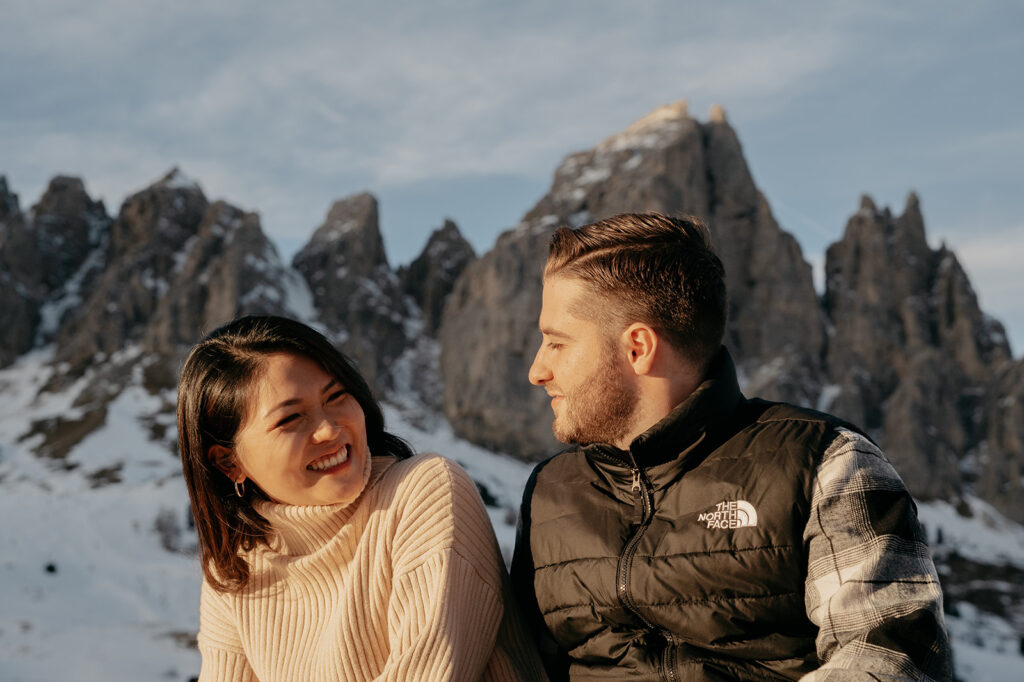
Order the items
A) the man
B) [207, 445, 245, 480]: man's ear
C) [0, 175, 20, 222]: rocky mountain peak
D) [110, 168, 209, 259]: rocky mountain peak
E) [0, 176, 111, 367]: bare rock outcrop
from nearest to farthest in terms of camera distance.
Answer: the man, [207, 445, 245, 480]: man's ear, [110, 168, 209, 259]: rocky mountain peak, [0, 176, 111, 367]: bare rock outcrop, [0, 175, 20, 222]: rocky mountain peak

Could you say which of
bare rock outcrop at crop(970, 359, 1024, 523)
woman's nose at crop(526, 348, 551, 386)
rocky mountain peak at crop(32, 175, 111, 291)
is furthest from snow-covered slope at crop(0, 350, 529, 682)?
bare rock outcrop at crop(970, 359, 1024, 523)

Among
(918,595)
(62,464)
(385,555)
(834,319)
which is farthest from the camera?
(834,319)

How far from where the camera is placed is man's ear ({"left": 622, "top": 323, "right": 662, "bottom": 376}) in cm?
304

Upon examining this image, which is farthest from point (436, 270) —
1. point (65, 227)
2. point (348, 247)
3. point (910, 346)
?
point (910, 346)

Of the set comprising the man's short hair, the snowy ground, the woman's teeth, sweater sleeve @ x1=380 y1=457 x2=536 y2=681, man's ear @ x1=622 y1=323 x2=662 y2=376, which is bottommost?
the snowy ground

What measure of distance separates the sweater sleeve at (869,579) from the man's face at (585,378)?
2.45ft

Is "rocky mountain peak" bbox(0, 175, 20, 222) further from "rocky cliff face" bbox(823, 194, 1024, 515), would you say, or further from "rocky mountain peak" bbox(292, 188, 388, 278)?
"rocky cliff face" bbox(823, 194, 1024, 515)

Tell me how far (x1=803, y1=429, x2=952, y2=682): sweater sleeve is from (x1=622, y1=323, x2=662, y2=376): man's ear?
0.69 m

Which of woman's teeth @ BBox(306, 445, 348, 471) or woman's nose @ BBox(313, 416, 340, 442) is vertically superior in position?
woman's nose @ BBox(313, 416, 340, 442)

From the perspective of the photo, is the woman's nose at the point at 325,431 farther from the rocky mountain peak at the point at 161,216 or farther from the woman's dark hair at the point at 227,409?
the rocky mountain peak at the point at 161,216

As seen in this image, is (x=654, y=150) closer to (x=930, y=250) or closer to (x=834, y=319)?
(x=834, y=319)

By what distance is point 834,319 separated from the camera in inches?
2467

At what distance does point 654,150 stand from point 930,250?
22823 mm

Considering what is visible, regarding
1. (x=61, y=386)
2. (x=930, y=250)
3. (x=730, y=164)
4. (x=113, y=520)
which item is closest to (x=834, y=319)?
(x=930, y=250)
